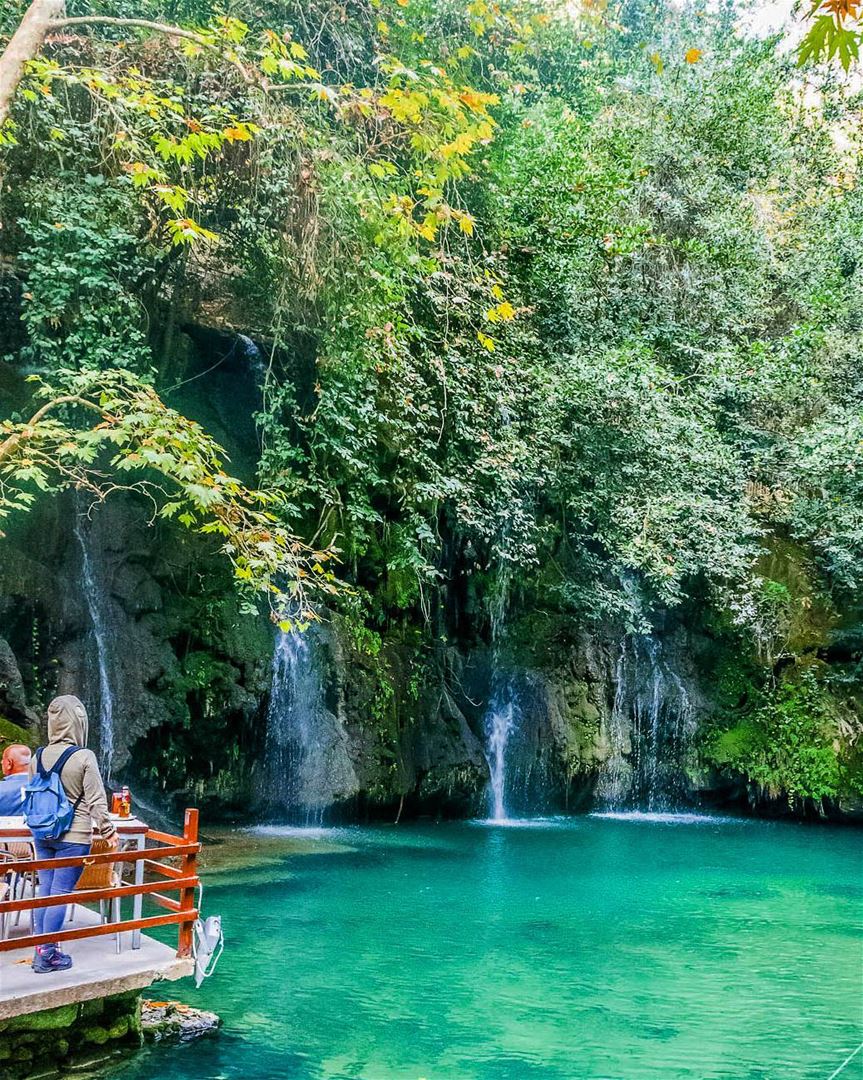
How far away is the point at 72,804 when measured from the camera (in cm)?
523

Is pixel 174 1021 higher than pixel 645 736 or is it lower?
lower

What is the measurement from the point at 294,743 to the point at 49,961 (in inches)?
337

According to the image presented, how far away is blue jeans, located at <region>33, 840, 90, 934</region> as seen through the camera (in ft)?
17.1

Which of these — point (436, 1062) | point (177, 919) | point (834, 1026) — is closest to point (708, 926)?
point (834, 1026)

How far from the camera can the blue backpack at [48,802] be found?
16.8 feet

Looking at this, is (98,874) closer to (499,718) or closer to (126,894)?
(126,894)

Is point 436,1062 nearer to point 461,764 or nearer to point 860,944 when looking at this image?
point 860,944

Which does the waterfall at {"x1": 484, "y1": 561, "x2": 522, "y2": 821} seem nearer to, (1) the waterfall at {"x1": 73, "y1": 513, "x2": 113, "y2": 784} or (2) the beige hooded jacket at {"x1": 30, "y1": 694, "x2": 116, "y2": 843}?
(1) the waterfall at {"x1": 73, "y1": 513, "x2": 113, "y2": 784}

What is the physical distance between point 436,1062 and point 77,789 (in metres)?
3.00

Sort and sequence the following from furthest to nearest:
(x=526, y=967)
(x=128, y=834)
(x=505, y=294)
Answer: (x=505, y=294) → (x=526, y=967) → (x=128, y=834)

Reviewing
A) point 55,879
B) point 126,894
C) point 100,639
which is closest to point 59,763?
point 55,879

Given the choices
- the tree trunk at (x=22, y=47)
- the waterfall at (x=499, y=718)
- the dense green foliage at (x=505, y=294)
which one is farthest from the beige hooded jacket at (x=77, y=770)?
the waterfall at (x=499, y=718)

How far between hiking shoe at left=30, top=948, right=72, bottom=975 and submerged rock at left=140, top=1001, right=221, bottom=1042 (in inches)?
38.0

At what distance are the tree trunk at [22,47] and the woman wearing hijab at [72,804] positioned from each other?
3.98 metres
